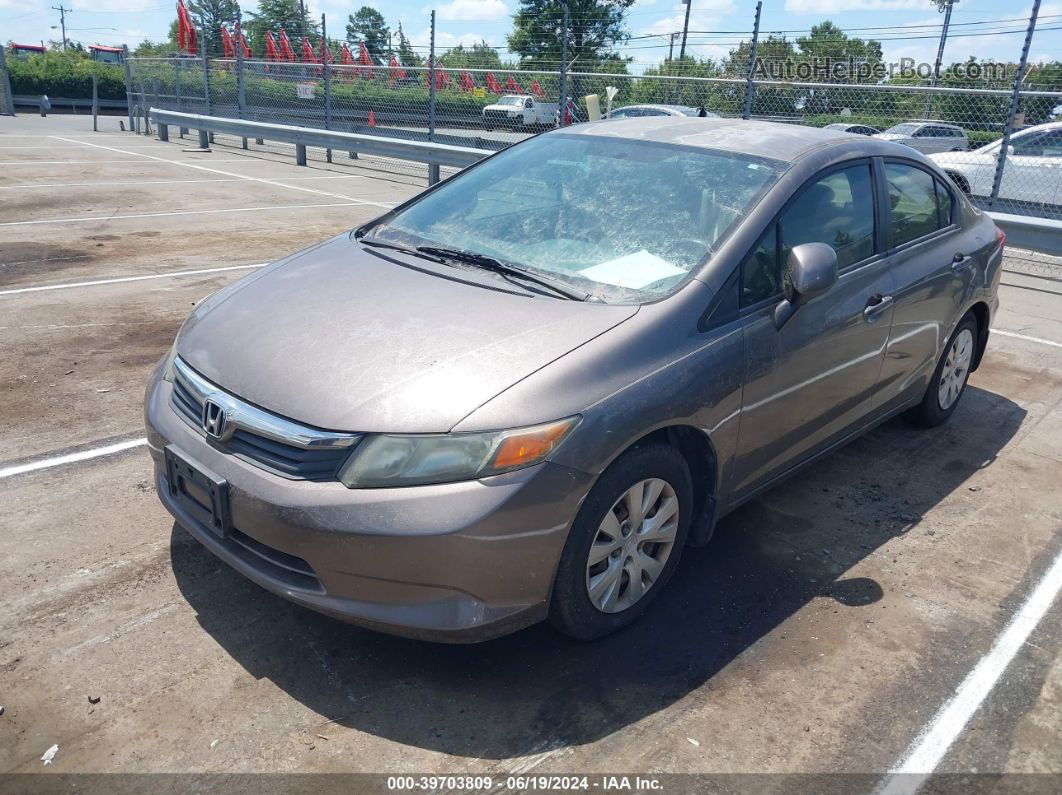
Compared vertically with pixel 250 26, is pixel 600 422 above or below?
below

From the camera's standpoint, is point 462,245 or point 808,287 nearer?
point 808,287

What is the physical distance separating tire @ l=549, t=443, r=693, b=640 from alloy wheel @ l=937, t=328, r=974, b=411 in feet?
8.35

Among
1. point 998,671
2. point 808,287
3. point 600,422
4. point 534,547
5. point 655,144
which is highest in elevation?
point 655,144

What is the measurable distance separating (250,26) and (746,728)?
6519 cm

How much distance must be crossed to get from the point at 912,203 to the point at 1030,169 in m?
8.88

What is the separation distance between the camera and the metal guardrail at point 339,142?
44.4ft

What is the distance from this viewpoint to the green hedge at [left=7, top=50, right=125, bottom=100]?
38.7 meters

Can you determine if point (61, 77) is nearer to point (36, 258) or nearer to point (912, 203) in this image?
point (36, 258)

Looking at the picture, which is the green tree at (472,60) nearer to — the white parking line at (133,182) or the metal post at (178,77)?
the white parking line at (133,182)

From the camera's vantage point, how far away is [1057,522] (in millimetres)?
4176

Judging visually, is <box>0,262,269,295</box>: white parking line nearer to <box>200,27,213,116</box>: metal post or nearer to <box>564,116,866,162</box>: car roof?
A: <box>564,116,866,162</box>: car roof

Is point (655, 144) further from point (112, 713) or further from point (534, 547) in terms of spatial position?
point (112, 713)

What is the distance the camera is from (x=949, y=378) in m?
5.08

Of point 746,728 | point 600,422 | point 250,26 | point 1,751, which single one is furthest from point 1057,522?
point 250,26
